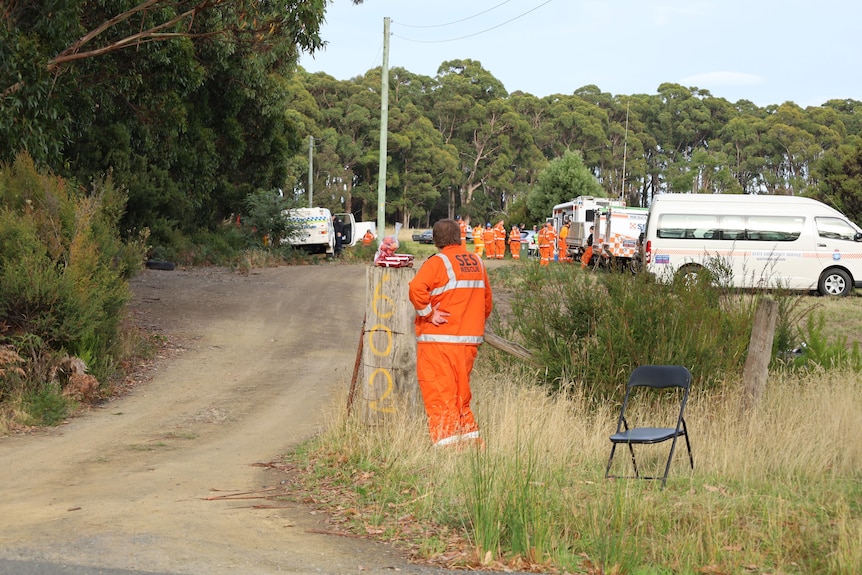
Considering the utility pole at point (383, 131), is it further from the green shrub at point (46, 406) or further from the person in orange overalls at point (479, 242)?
the green shrub at point (46, 406)

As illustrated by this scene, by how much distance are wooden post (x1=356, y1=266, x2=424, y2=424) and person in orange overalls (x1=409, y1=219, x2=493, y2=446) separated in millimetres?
349

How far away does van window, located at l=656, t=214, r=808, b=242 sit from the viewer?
23.0 m

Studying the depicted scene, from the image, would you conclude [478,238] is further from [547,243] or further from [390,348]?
[390,348]

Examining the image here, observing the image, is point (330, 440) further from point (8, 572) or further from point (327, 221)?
point (327, 221)

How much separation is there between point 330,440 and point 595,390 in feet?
8.93

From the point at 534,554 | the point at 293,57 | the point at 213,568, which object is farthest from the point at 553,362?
the point at 293,57

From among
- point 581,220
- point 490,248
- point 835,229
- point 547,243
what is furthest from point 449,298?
point 581,220

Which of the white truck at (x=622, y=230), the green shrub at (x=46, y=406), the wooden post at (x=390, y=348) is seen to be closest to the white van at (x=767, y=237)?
the white truck at (x=622, y=230)

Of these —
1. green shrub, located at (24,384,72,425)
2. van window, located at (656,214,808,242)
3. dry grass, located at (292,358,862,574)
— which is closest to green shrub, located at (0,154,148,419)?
green shrub, located at (24,384,72,425)

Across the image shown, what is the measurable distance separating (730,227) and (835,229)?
229 centimetres

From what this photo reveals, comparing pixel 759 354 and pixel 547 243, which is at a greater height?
pixel 547 243

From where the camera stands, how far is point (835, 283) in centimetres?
2294

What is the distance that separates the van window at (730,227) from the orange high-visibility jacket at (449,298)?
16.3 meters

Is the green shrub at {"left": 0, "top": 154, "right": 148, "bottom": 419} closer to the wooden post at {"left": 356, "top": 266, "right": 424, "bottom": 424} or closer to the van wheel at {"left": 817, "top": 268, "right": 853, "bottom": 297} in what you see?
the wooden post at {"left": 356, "top": 266, "right": 424, "bottom": 424}
